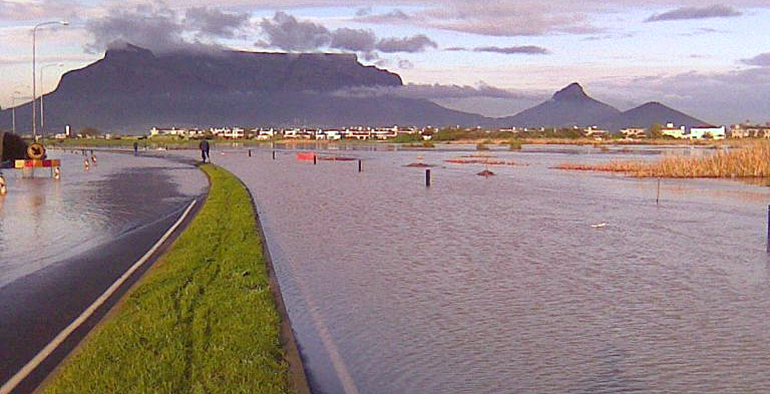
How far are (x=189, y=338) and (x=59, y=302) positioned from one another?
2.91 m

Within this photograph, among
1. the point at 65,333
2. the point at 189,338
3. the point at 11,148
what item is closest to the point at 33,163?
the point at 11,148

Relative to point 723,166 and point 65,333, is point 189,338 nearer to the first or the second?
point 65,333

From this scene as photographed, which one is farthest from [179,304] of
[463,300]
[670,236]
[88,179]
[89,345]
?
[88,179]

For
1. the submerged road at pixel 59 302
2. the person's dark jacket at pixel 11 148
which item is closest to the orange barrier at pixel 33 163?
the person's dark jacket at pixel 11 148

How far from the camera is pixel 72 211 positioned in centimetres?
2498

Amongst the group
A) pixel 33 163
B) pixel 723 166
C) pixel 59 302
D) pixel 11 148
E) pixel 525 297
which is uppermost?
pixel 11 148

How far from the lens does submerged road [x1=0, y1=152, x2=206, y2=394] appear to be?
28.2 ft

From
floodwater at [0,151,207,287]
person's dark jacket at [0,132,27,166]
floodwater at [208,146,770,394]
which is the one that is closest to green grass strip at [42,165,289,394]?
floodwater at [208,146,770,394]

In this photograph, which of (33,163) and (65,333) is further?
(33,163)

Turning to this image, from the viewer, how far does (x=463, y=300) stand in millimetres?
13336

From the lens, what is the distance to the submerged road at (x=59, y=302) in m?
8.59

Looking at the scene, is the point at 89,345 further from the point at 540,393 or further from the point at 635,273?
the point at 635,273

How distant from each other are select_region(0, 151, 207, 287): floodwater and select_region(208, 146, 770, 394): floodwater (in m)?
3.57

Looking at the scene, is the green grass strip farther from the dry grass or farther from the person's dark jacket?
the person's dark jacket
